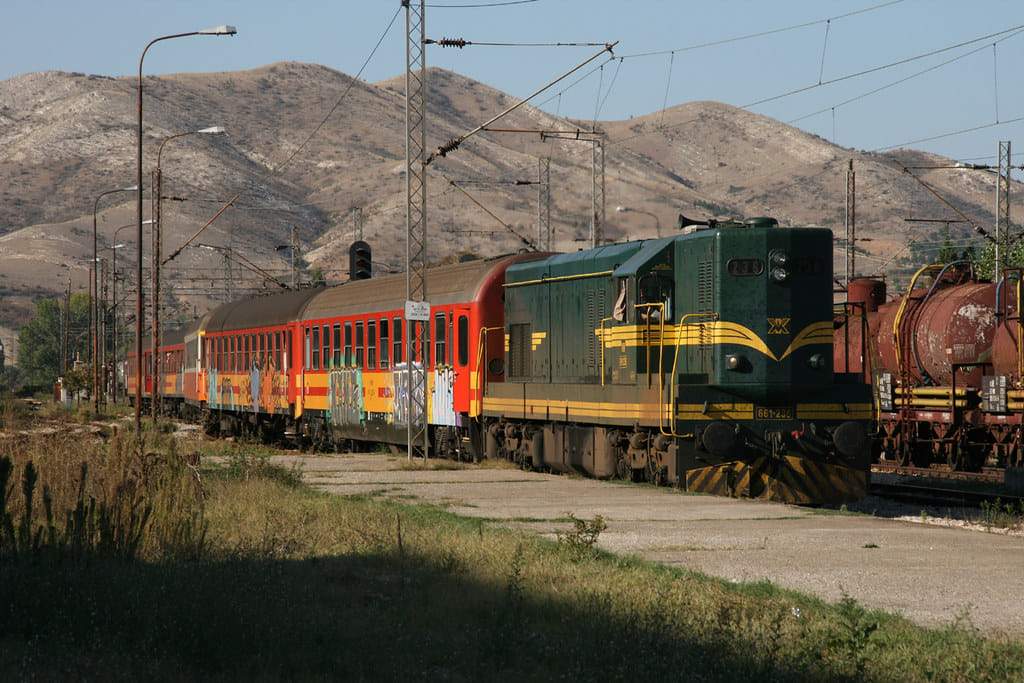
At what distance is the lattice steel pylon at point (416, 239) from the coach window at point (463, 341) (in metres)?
0.74

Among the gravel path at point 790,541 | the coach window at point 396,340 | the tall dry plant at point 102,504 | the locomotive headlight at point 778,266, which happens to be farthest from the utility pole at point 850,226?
the tall dry plant at point 102,504

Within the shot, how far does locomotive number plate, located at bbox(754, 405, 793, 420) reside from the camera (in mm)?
17109

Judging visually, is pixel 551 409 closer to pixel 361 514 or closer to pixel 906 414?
pixel 361 514

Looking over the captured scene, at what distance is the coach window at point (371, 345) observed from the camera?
97.0ft

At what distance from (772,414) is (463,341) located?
377 inches

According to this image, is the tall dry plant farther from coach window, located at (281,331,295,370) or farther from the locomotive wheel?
coach window, located at (281,331,295,370)

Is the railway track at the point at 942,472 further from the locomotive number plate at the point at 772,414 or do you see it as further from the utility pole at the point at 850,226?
the utility pole at the point at 850,226

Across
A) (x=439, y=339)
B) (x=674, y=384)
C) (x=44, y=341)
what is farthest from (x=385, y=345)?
(x=44, y=341)

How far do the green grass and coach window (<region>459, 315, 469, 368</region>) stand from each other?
42.1ft

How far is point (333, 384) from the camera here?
3234 cm

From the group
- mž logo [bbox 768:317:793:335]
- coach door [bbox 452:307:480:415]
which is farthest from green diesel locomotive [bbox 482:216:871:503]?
coach door [bbox 452:307:480:415]

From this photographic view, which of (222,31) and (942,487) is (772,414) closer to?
(942,487)

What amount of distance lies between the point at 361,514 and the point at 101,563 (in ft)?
15.7

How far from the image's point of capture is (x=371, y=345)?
29828 mm
